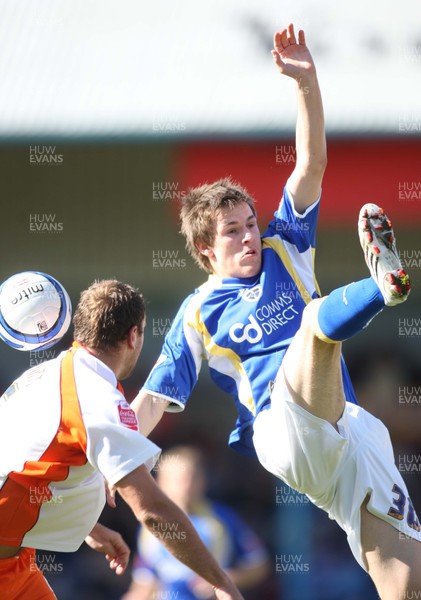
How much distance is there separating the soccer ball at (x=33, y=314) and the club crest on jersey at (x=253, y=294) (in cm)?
85

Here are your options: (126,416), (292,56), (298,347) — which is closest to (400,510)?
(298,347)

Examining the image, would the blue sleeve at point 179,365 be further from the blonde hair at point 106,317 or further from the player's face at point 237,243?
the blonde hair at point 106,317

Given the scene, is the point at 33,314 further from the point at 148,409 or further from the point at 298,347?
the point at 298,347

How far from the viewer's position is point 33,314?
4594 millimetres

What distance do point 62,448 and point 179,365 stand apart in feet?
3.93

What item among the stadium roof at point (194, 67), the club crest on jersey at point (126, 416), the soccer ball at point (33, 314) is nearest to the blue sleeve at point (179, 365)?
the soccer ball at point (33, 314)

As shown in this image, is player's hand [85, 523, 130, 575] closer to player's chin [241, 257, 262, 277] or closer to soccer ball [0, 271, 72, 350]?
soccer ball [0, 271, 72, 350]

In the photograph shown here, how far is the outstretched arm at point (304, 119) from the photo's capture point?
468 centimetres

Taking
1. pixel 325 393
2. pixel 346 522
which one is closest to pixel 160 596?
pixel 346 522

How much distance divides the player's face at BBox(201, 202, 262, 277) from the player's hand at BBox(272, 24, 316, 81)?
27.4 inches

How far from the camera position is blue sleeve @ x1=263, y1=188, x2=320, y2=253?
4840 mm

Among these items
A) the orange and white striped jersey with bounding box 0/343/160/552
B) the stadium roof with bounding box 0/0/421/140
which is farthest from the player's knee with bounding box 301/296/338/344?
the stadium roof with bounding box 0/0/421/140

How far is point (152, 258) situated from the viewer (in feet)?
27.0

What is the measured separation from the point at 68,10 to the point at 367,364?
12.2ft
